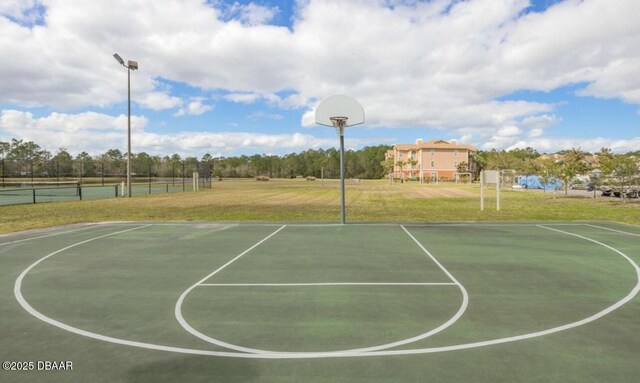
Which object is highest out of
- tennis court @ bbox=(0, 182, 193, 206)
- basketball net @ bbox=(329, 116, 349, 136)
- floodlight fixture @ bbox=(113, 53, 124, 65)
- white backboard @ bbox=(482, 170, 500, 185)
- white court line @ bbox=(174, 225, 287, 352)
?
floodlight fixture @ bbox=(113, 53, 124, 65)

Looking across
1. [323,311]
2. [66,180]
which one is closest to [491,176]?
[323,311]

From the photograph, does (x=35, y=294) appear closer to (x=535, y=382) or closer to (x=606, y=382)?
(x=535, y=382)

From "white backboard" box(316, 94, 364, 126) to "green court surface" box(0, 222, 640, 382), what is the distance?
24.3 ft

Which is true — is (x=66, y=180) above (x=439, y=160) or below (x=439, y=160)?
below

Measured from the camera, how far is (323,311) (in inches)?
227

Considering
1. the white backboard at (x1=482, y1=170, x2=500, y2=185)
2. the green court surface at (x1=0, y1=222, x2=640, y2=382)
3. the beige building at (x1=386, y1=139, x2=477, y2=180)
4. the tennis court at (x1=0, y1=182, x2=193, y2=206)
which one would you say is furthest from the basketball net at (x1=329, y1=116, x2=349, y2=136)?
the beige building at (x1=386, y1=139, x2=477, y2=180)

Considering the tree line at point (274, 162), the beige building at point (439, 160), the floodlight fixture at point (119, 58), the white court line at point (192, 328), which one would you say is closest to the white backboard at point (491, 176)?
the white court line at point (192, 328)

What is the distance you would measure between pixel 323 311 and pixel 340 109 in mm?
12487

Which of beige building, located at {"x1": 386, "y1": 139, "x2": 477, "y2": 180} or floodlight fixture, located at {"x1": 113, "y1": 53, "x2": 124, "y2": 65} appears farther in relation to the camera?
beige building, located at {"x1": 386, "y1": 139, "x2": 477, "y2": 180}

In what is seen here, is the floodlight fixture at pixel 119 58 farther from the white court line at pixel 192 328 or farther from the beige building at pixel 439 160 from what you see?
the beige building at pixel 439 160

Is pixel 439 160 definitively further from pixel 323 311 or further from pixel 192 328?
pixel 192 328

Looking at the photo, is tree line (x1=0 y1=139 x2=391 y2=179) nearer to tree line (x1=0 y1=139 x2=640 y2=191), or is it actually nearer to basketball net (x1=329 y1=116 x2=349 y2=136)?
tree line (x1=0 y1=139 x2=640 y2=191)

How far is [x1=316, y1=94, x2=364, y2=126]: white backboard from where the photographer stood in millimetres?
17062

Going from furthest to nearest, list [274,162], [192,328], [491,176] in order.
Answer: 1. [274,162]
2. [491,176]
3. [192,328]
